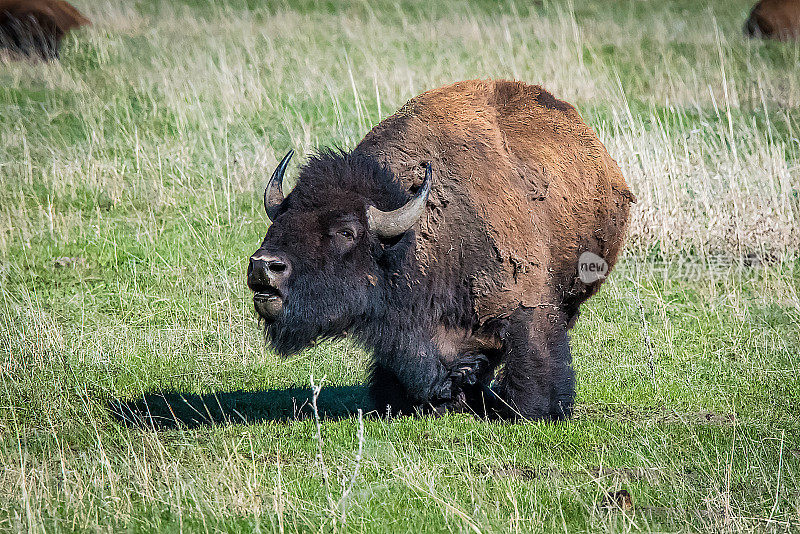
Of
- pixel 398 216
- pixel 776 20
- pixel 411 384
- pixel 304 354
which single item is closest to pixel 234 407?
pixel 304 354

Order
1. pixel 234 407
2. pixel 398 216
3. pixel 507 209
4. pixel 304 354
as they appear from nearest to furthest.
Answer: pixel 398 216
pixel 507 209
pixel 234 407
pixel 304 354

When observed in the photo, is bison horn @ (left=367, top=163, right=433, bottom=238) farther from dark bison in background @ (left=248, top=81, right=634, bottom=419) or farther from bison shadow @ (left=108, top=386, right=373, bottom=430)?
bison shadow @ (left=108, top=386, right=373, bottom=430)

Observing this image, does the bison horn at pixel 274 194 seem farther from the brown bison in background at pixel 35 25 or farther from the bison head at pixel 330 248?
the brown bison in background at pixel 35 25

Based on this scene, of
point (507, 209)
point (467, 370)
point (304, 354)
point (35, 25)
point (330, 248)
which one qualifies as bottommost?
point (304, 354)

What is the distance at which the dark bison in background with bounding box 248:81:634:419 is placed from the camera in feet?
16.9

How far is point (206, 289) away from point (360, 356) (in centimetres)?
188

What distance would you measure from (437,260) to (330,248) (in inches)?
29.4

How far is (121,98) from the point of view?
1317 cm

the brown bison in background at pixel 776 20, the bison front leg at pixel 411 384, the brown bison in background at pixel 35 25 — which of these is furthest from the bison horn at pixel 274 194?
the brown bison in background at pixel 776 20

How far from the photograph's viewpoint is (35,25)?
1625 cm

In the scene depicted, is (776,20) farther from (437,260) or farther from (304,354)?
(437,260)

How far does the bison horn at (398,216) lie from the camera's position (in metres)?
5.24

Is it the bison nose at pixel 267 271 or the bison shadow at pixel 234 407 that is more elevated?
the bison nose at pixel 267 271

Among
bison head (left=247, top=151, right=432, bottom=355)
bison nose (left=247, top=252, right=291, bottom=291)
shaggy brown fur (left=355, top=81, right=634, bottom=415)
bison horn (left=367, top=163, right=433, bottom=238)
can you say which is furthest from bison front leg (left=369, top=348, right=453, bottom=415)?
bison nose (left=247, top=252, right=291, bottom=291)
